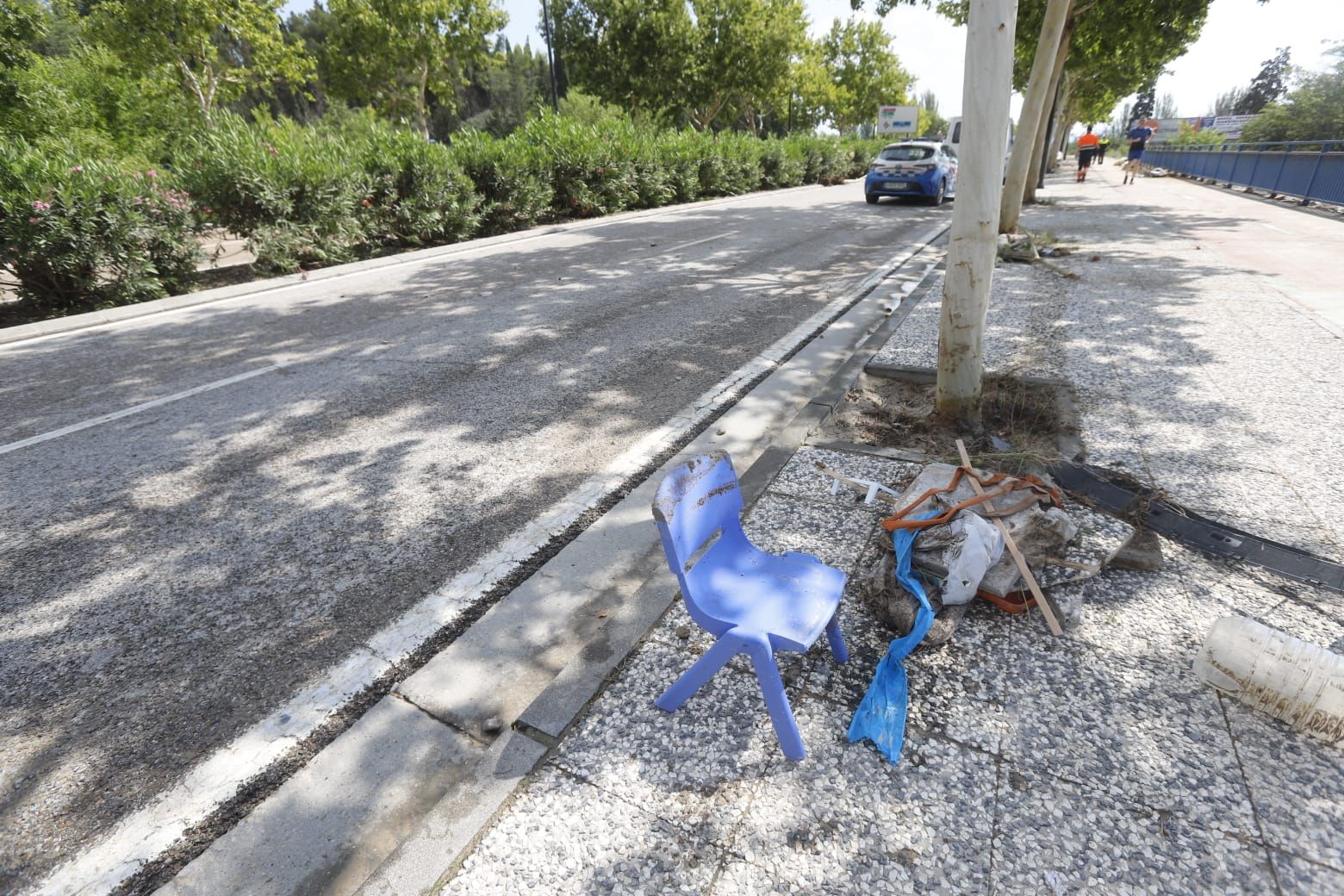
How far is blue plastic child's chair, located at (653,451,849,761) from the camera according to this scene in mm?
1905

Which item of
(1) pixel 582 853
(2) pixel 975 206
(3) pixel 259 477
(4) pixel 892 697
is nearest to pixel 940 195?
(2) pixel 975 206

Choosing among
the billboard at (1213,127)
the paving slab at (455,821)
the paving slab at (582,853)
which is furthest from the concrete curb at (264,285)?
the billboard at (1213,127)

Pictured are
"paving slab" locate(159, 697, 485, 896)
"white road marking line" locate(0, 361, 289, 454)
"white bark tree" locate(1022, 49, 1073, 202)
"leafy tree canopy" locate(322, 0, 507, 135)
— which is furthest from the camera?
"leafy tree canopy" locate(322, 0, 507, 135)

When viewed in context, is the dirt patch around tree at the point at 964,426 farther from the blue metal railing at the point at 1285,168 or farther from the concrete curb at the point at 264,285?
the blue metal railing at the point at 1285,168

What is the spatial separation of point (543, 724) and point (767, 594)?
0.86m

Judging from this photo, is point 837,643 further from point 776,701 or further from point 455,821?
point 455,821

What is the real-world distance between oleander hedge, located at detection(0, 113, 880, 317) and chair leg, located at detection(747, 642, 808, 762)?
9550 millimetres

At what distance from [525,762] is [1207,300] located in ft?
28.0

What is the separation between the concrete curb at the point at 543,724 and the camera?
171 centimetres

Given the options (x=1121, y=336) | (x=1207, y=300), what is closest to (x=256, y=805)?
(x=1121, y=336)

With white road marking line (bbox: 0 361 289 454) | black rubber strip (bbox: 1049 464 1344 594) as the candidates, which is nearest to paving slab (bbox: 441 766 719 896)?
black rubber strip (bbox: 1049 464 1344 594)

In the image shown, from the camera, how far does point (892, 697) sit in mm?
2164

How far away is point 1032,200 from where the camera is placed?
17.6 m

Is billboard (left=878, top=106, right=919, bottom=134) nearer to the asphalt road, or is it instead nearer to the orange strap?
the asphalt road
